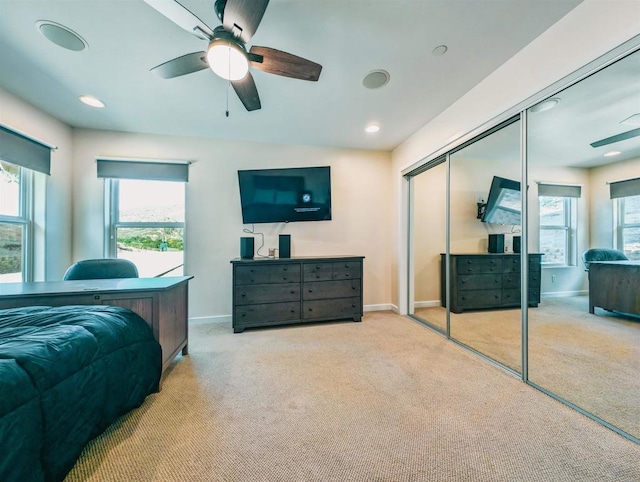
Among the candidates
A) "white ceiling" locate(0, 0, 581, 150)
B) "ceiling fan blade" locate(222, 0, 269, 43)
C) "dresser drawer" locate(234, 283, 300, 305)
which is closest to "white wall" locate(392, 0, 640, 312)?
"white ceiling" locate(0, 0, 581, 150)

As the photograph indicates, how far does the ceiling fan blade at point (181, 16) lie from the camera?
4.20ft

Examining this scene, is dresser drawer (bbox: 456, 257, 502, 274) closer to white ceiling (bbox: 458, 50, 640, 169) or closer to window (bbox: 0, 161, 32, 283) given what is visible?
white ceiling (bbox: 458, 50, 640, 169)

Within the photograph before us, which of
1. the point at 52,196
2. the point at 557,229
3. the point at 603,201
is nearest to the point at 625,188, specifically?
the point at 603,201

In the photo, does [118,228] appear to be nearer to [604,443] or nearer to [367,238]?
[367,238]

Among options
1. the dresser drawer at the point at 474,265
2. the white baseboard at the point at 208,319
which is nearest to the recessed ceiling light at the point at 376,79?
the dresser drawer at the point at 474,265

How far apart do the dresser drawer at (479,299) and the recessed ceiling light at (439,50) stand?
2.71m

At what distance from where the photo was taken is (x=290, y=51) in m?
1.99

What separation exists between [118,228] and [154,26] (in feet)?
8.63

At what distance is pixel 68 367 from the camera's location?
1192 millimetres

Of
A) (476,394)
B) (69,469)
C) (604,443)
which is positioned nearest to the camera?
(69,469)

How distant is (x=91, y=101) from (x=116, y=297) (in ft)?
7.12

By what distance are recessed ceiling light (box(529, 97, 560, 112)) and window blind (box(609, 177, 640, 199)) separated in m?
0.67

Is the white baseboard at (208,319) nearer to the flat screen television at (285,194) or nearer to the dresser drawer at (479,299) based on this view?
the flat screen television at (285,194)

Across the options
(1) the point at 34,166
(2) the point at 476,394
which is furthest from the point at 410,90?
(1) the point at 34,166
